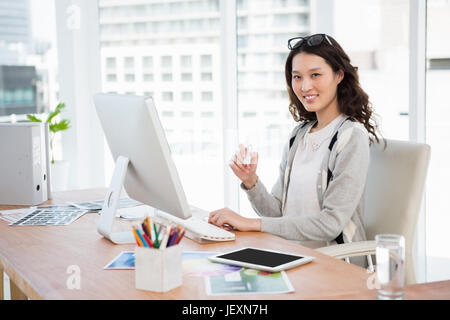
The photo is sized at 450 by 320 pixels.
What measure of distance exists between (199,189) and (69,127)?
3.36 ft

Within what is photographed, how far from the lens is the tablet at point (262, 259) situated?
4.83 feet

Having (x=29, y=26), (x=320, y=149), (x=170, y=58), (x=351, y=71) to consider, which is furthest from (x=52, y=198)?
(x=29, y=26)

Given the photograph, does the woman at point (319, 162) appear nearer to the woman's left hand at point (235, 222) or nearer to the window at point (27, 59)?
the woman's left hand at point (235, 222)

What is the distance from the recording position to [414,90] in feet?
10.0

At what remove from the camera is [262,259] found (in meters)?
1.53

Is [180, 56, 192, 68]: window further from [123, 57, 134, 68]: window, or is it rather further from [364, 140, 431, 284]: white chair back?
[364, 140, 431, 284]: white chair back

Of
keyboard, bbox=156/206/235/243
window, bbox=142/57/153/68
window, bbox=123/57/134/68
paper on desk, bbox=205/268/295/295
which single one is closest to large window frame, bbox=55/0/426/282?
window, bbox=123/57/134/68

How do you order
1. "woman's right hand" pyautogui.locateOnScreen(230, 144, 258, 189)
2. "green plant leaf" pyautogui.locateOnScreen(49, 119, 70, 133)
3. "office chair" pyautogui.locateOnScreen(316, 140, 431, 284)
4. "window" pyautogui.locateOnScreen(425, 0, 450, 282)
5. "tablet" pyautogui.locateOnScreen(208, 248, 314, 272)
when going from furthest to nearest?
"green plant leaf" pyautogui.locateOnScreen(49, 119, 70, 133) < "window" pyautogui.locateOnScreen(425, 0, 450, 282) < "woman's right hand" pyautogui.locateOnScreen(230, 144, 258, 189) < "office chair" pyautogui.locateOnScreen(316, 140, 431, 284) < "tablet" pyautogui.locateOnScreen(208, 248, 314, 272)

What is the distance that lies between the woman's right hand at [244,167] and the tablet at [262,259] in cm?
47

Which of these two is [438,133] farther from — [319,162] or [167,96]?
[167,96]

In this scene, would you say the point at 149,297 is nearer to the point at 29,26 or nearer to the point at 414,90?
the point at 414,90

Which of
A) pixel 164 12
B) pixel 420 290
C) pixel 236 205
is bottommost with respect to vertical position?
pixel 236 205

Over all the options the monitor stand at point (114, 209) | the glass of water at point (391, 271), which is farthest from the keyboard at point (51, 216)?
the glass of water at point (391, 271)

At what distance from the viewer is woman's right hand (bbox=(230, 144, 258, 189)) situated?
203 centimetres
